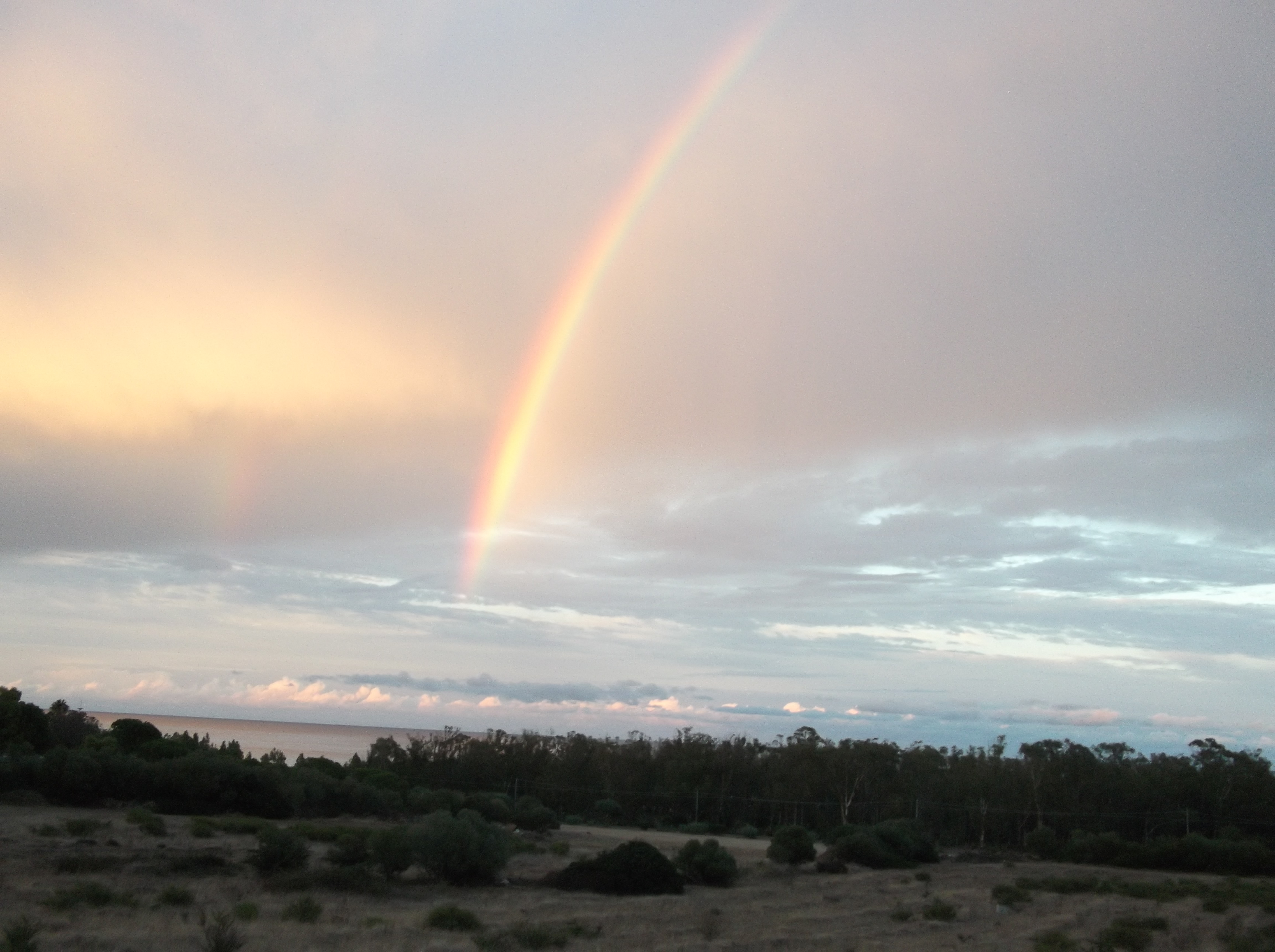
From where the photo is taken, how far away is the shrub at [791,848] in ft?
112

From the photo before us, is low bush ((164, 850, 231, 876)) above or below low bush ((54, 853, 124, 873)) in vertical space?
below

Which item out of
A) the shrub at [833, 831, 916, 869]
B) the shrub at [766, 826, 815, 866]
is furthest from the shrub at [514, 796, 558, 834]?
the shrub at [833, 831, 916, 869]

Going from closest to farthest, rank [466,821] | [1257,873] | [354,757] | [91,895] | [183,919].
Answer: [183,919] → [91,895] → [466,821] → [1257,873] → [354,757]

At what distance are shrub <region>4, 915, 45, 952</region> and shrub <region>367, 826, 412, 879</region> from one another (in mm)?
11269

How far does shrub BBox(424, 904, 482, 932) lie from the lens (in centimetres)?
1712

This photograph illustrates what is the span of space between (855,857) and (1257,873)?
17627 millimetres

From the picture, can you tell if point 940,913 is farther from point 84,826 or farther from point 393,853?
point 84,826

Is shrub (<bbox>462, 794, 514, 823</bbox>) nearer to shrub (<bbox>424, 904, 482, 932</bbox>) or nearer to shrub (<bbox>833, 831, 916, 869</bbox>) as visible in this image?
shrub (<bbox>833, 831, 916, 869</bbox>)

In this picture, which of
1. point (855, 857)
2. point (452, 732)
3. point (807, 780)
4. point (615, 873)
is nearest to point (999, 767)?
point (807, 780)

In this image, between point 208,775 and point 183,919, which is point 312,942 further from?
point 208,775

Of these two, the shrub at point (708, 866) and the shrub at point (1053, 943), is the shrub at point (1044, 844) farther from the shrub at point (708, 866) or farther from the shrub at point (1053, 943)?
the shrub at point (1053, 943)

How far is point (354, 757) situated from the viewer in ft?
199

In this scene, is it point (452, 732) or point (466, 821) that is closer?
point (466, 821)

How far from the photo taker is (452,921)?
683 inches
